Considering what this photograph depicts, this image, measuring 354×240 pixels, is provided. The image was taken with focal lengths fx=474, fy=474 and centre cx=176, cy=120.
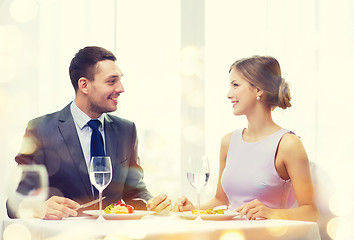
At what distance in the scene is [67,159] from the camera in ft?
7.61

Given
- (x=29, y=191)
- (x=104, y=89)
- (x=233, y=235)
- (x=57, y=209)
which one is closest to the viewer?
(x=233, y=235)

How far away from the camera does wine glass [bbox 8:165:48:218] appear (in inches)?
72.7

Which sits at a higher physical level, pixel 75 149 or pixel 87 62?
pixel 87 62

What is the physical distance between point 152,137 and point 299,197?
5.09 feet

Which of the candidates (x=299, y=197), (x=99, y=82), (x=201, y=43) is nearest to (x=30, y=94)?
(x=99, y=82)

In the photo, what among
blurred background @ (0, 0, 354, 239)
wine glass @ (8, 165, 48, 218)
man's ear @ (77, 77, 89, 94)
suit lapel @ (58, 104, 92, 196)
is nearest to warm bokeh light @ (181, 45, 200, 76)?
blurred background @ (0, 0, 354, 239)

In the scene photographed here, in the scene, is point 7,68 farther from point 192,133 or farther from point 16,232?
point 16,232

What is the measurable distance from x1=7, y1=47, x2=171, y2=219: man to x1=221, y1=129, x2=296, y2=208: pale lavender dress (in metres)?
0.43

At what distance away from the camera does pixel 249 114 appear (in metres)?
2.48

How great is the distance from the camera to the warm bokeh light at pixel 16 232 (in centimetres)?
158

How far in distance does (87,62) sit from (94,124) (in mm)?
375

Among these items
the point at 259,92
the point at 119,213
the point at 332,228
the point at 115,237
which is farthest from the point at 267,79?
the point at 115,237

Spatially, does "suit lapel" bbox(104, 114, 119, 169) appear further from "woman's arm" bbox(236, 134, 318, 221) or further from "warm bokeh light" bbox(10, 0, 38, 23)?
"warm bokeh light" bbox(10, 0, 38, 23)

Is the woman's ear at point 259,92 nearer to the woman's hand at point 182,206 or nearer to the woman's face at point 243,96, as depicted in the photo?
the woman's face at point 243,96
